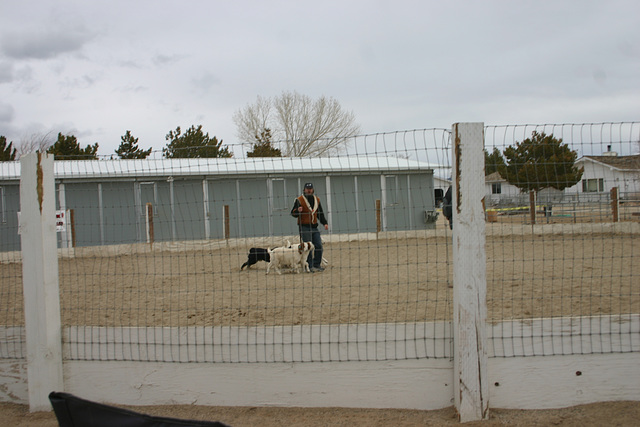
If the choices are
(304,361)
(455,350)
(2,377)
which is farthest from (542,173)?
(2,377)

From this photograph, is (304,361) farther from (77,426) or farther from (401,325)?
(77,426)

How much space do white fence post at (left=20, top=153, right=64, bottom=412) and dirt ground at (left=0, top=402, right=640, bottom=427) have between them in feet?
0.82

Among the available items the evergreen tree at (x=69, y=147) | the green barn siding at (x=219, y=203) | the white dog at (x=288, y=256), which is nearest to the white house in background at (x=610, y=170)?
the white dog at (x=288, y=256)

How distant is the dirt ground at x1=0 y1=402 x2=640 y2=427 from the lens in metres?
3.32

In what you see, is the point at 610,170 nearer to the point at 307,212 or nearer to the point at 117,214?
the point at 307,212

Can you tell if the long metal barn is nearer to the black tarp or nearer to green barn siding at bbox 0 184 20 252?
green barn siding at bbox 0 184 20 252

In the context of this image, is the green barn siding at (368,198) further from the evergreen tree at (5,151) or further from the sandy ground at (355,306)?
the evergreen tree at (5,151)

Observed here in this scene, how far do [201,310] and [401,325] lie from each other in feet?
10.8

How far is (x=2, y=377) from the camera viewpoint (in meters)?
3.98

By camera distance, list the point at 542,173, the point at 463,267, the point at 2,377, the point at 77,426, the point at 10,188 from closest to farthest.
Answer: the point at 77,426 → the point at 463,267 → the point at 2,377 → the point at 542,173 → the point at 10,188

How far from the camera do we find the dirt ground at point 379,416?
131 inches

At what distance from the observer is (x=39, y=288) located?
381cm

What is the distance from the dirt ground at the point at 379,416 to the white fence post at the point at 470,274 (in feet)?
0.59

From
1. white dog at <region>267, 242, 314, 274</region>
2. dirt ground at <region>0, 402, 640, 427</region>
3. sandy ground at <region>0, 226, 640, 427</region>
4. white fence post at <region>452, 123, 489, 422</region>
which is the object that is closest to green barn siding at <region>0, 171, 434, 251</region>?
sandy ground at <region>0, 226, 640, 427</region>
